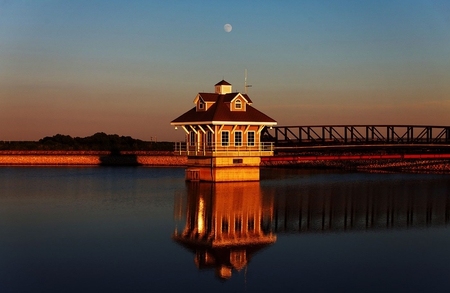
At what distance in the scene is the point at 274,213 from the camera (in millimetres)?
39438

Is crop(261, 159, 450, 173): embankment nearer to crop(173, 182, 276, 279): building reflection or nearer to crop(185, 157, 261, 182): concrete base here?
crop(185, 157, 261, 182): concrete base

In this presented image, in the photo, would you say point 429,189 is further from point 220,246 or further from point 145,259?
point 145,259

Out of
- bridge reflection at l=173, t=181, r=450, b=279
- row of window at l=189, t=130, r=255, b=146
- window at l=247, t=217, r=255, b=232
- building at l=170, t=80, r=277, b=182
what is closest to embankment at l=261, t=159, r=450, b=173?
building at l=170, t=80, r=277, b=182

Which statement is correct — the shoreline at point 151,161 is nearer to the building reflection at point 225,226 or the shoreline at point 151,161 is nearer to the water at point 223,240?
the water at point 223,240

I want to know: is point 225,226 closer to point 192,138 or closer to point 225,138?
point 225,138

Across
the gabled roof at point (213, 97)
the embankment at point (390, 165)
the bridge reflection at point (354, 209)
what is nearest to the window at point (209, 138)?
the gabled roof at point (213, 97)

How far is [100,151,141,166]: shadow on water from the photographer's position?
336 ft

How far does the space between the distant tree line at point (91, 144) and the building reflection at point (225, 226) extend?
6219 centimetres

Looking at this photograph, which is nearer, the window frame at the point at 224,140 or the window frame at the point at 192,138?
the window frame at the point at 224,140

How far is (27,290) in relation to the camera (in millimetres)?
21141

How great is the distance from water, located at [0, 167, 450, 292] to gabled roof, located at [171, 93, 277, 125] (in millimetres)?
6586

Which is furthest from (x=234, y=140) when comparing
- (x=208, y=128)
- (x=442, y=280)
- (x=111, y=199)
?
(x=442, y=280)

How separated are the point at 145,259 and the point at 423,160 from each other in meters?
69.1

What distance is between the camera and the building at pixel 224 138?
57000 millimetres
